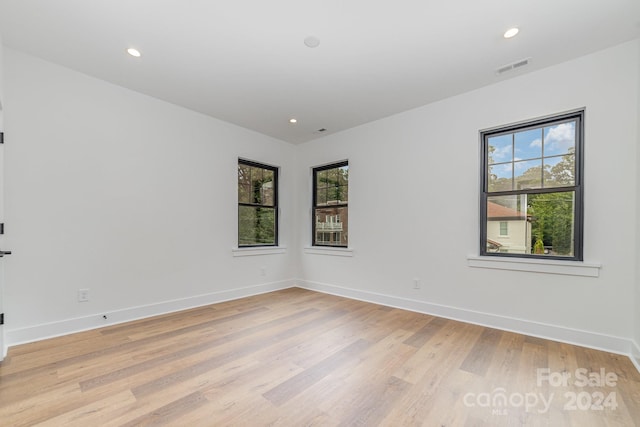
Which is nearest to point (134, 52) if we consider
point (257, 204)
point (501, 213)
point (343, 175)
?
point (257, 204)

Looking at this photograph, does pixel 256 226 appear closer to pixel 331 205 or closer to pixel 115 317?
pixel 331 205

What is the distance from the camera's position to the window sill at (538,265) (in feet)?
8.58

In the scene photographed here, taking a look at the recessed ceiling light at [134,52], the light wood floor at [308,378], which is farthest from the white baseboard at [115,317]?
the recessed ceiling light at [134,52]

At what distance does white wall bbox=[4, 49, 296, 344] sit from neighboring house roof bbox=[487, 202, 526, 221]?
3497mm

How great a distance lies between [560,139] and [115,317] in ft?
16.9

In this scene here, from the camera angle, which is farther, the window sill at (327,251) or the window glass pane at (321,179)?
the window glass pane at (321,179)

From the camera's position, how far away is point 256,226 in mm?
4766

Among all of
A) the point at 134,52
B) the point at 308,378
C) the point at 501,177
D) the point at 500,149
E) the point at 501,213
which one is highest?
the point at 134,52

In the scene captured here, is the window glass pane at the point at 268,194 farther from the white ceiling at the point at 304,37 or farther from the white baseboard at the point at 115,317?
the white ceiling at the point at 304,37

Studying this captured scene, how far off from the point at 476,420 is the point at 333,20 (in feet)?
9.55

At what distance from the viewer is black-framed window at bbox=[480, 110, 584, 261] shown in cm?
277

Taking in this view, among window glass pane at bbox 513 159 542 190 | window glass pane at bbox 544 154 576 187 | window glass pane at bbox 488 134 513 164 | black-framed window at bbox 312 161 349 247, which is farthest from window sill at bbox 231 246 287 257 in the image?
window glass pane at bbox 544 154 576 187

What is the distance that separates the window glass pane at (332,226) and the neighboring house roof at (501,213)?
2.05 m

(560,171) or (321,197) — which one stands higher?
(560,171)
